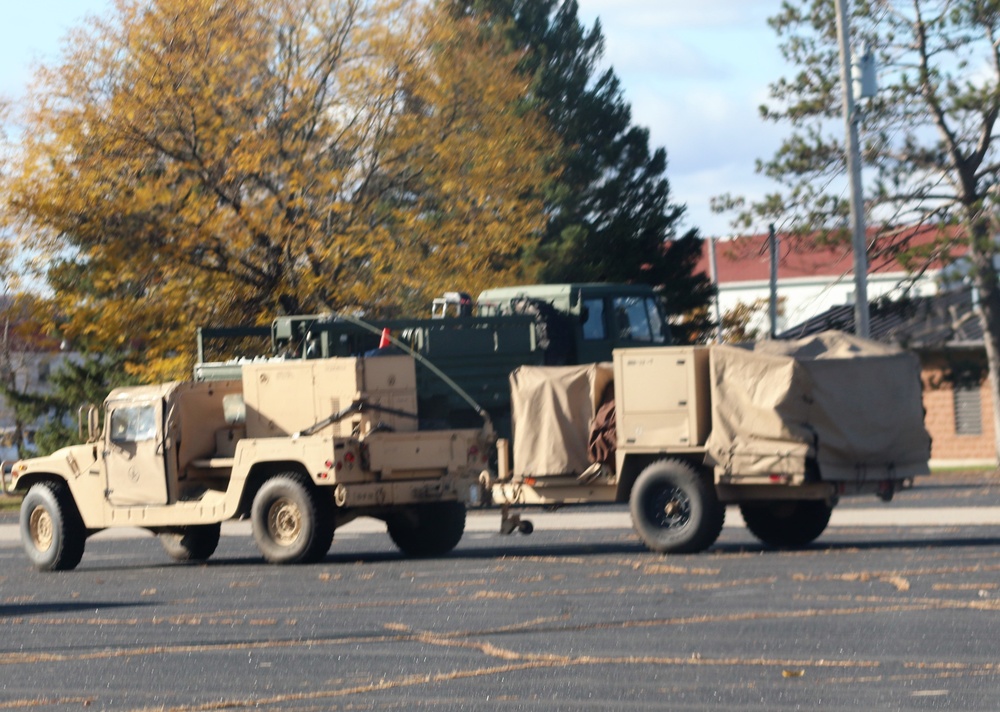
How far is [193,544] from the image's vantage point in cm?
1958

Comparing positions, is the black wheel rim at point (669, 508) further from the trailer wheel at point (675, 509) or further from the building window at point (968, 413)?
the building window at point (968, 413)

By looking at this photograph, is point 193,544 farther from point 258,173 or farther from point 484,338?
point 258,173

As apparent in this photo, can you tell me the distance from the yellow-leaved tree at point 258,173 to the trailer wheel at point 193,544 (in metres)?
9.02

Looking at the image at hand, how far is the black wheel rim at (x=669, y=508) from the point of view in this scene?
669 inches

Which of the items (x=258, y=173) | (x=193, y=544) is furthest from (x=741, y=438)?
(x=258, y=173)

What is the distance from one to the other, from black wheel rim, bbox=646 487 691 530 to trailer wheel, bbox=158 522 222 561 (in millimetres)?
5310

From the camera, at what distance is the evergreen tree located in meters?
41.0

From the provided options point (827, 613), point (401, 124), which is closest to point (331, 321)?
point (401, 124)

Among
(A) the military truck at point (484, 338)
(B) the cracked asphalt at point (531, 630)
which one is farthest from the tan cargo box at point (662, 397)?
(A) the military truck at point (484, 338)

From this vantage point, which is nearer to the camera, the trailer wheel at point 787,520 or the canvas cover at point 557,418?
the trailer wheel at point 787,520

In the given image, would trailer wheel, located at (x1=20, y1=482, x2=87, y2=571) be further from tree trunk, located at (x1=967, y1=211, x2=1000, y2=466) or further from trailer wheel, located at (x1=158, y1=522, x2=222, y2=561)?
tree trunk, located at (x1=967, y1=211, x2=1000, y2=466)

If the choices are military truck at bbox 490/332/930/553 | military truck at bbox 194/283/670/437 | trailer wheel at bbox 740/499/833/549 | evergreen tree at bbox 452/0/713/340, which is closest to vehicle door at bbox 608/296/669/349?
military truck at bbox 194/283/670/437

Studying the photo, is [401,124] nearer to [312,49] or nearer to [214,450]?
[312,49]

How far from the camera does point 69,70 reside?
96.1ft
